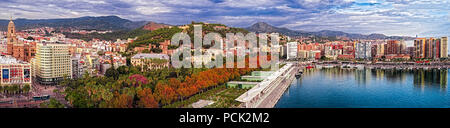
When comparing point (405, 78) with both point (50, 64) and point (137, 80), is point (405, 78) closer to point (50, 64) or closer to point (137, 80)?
point (137, 80)

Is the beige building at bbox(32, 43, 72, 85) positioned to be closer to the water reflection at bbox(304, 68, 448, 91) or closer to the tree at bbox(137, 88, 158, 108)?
the tree at bbox(137, 88, 158, 108)

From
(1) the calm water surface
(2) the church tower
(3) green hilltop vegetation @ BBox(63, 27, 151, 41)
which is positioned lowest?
(1) the calm water surface

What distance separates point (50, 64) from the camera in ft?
19.5

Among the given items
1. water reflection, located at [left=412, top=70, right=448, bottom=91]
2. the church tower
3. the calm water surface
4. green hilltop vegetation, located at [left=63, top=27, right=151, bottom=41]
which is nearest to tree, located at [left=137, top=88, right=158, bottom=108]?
the calm water surface

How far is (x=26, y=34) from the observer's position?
260 inches

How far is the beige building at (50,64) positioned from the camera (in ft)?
19.2

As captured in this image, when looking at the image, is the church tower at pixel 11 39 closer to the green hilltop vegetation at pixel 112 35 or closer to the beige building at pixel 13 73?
the beige building at pixel 13 73

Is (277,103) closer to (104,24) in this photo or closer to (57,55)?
(57,55)

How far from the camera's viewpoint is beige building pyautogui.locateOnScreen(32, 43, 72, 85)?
5867 mm

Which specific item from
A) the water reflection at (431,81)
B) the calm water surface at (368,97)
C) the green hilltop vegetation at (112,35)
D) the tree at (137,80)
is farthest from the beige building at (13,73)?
the water reflection at (431,81)

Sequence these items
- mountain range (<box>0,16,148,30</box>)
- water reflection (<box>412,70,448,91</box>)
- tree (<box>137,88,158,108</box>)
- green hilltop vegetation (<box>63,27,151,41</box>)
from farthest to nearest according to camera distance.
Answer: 1. green hilltop vegetation (<box>63,27,151,41</box>)
2. water reflection (<box>412,70,448,91</box>)
3. mountain range (<box>0,16,148,30</box>)
4. tree (<box>137,88,158,108</box>)
